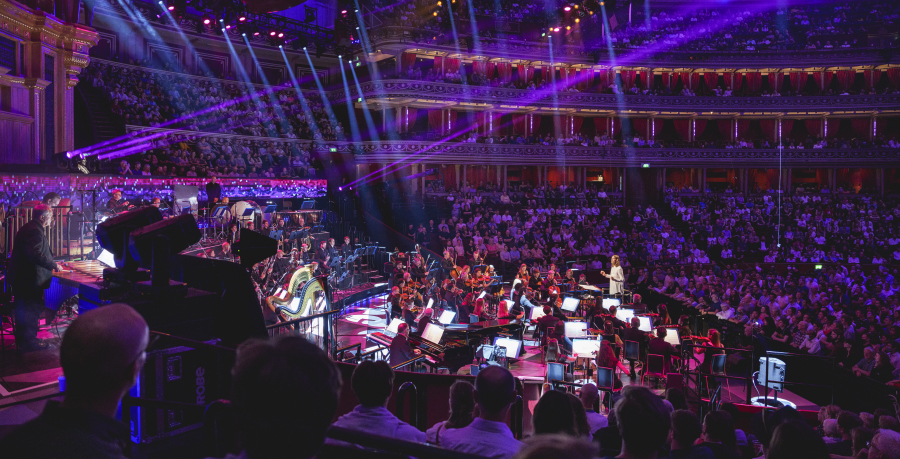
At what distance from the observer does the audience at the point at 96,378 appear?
1.56 meters

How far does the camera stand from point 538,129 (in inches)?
1380

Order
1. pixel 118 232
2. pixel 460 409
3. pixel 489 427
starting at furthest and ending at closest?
pixel 118 232 → pixel 460 409 → pixel 489 427

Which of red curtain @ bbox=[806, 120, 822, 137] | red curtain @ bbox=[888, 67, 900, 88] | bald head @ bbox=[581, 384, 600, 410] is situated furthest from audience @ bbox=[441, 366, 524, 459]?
red curtain @ bbox=[888, 67, 900, 88]

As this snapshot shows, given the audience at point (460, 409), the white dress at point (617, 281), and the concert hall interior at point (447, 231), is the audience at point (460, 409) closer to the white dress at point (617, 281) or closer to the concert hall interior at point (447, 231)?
the concert hall interior at point (447, 231)

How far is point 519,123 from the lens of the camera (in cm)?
3453

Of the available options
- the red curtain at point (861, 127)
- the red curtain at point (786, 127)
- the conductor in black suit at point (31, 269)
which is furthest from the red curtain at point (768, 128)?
the conductor in black suit at point (31, 269)

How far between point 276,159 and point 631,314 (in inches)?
677

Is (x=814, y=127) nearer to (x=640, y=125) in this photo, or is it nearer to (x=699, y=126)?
(x=699, y=126)

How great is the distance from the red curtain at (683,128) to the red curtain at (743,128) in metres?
3.17

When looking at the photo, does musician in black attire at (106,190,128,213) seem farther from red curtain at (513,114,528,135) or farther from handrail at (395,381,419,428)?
red curtain at (513,114,528,135)

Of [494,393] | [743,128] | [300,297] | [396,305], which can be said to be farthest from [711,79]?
[494,393]

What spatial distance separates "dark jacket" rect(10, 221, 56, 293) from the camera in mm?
5898

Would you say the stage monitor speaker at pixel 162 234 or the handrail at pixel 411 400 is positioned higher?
the stage monitor speaker at pixel 162 234

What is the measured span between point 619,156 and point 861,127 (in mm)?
15562
